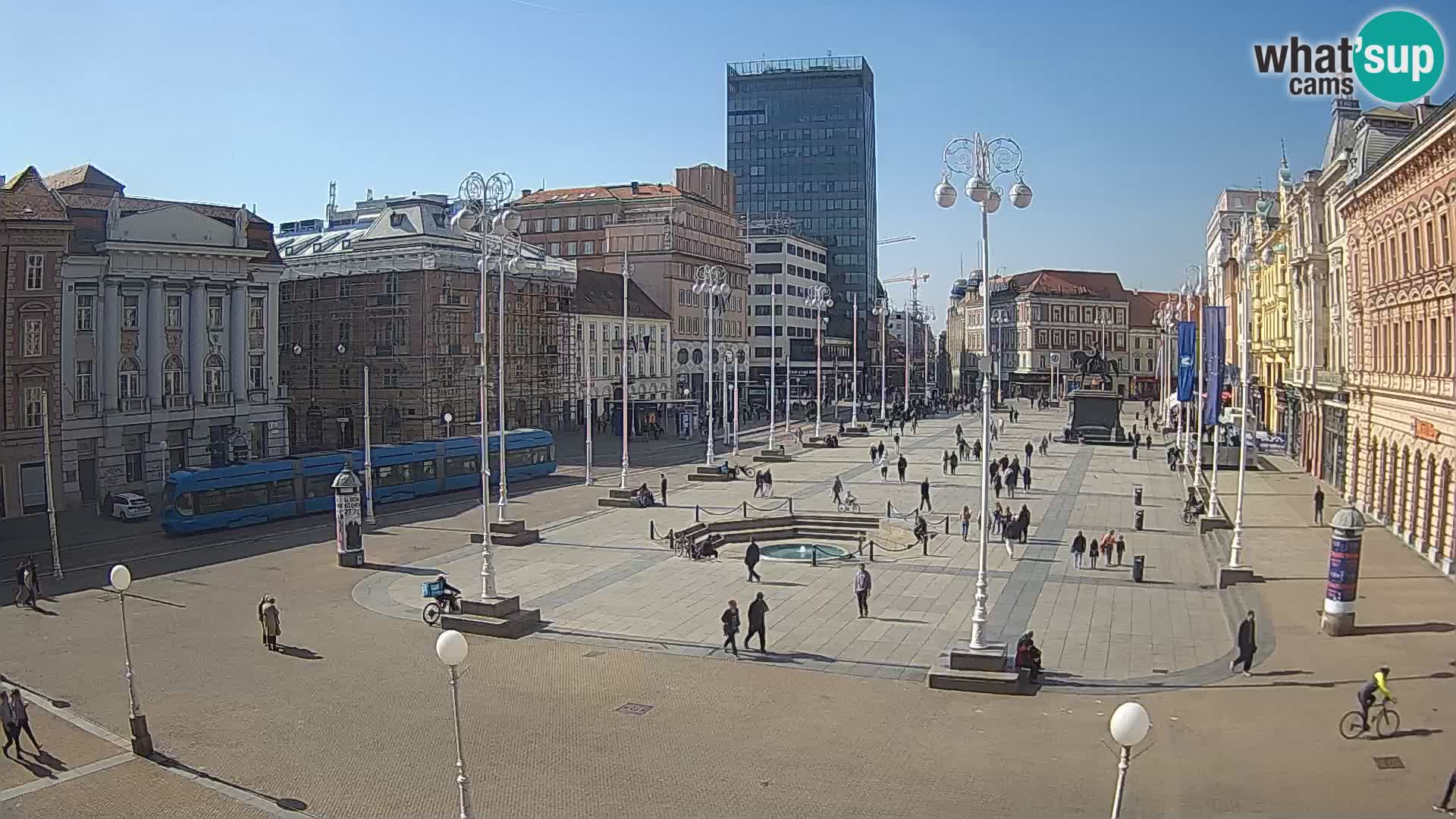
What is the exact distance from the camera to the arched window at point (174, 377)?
5403cm

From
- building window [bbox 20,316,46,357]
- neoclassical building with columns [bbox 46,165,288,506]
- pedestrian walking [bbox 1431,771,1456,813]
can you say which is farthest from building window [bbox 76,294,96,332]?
pedestrian walking [bbox 1431,771,1456,813]

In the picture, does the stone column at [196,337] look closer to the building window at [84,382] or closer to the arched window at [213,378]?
the arched window at [213,378]

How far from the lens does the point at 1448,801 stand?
1444cm

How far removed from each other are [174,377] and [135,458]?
4.62 metres

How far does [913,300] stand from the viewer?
148 metres

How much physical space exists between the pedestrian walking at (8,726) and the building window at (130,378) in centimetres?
3793

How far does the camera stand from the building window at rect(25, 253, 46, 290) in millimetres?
44812

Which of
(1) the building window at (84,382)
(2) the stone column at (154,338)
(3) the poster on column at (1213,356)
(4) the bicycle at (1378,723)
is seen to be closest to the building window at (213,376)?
(2) the stone column at (154,338)

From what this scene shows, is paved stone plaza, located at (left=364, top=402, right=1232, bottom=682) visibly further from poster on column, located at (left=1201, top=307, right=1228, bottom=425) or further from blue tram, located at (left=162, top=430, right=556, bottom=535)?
blue tram, located at (left=162, top=430, right=556, bottom=535)

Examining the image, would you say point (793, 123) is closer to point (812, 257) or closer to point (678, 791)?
point (812, 257)

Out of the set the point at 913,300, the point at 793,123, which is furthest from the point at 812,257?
the point at 793,123

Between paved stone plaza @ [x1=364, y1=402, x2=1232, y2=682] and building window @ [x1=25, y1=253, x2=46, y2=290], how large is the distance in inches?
910

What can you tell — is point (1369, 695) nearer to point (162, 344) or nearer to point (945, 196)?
point (945, 196)

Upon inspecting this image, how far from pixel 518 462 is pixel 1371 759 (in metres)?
43.5
